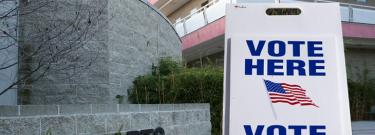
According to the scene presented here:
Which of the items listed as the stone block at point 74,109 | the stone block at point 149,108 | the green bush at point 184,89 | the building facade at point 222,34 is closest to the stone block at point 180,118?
the stone block at point 149,108

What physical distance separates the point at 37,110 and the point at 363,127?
10868 millimetres

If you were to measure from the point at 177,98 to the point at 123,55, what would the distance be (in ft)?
3.89

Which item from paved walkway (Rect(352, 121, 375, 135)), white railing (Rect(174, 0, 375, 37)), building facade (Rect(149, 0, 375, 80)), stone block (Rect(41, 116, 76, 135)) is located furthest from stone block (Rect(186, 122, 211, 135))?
white railing (Rect(174, 0, 375, 37))

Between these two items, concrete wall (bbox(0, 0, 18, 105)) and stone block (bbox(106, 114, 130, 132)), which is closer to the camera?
stone block (bbox(106, 114, 130, 132))

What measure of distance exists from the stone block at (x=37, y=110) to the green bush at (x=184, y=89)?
178 inches

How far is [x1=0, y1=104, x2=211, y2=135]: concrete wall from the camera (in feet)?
11.2

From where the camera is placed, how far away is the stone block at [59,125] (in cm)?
364

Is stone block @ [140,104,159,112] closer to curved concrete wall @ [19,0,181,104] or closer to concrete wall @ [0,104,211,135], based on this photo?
concrete wall @ [0,104,211,135]

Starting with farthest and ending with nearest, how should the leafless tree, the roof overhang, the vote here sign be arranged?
1. the roof overhang
2. the leafless tree
3. the vote here sign

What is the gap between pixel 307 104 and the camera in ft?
7.14

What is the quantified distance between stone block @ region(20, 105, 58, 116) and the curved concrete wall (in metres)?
2.82

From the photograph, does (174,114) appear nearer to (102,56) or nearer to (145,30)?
(102,56)

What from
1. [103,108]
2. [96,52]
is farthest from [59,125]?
[96,52]

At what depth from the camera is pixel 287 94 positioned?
2186 millimetres
